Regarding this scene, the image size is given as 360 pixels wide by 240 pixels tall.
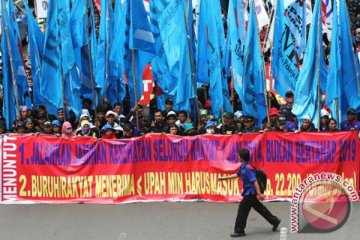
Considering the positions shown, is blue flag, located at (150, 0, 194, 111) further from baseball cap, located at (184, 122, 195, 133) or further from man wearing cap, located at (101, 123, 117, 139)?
man wearing cap, located at (101, 123, 117, 139)

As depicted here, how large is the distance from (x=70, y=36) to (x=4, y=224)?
4.74 m

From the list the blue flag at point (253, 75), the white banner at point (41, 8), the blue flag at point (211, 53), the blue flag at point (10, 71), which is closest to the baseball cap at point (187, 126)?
the blue flag at point (211, 53)

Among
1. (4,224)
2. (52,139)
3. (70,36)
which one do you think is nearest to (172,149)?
(52,139)

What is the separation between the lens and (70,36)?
14.7m

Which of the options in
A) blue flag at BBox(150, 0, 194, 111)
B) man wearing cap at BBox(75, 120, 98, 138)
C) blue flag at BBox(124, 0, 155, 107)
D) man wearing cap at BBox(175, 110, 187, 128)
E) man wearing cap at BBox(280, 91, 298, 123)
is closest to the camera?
man wearing cap at BBox(75, 120, 98, 138)

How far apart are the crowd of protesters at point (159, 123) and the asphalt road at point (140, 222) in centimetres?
147

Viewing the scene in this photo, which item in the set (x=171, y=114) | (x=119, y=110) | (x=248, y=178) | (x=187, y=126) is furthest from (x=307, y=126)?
(x=119, y=110)

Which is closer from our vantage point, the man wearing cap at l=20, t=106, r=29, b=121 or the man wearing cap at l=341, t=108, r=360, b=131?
the man wearing cap at l=341, t=108, r=360, b=131

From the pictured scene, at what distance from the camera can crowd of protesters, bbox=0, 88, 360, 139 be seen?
1291 centimetres

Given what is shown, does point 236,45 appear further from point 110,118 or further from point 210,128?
point 110,118

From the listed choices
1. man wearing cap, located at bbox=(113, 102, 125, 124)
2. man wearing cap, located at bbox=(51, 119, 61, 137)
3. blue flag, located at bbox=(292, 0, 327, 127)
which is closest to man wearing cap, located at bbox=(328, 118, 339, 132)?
blue flag, located at bbox=(292, 0, 327, 127)

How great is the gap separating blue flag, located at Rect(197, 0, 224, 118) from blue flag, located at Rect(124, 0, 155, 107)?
104 centimetres

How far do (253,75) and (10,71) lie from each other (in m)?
4.89

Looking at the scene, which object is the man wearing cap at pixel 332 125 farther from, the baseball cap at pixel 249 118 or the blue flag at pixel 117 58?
the blue flag at pixel 117 58
